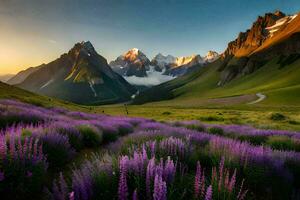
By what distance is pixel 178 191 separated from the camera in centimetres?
342

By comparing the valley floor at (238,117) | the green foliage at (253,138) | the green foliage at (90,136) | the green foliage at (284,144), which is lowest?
the valley floor at (238,117)

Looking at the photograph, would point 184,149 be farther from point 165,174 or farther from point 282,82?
point 282,82

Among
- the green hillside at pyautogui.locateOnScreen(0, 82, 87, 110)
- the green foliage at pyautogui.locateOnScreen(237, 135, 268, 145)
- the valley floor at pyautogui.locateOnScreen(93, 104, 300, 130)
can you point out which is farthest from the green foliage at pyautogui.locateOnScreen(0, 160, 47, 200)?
the green hillside at pyautogui.locateOnScreen(0, 82, 87, 110)

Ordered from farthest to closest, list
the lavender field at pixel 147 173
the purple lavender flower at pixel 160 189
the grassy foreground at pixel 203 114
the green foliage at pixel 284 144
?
the grassy foreground at pixel 203 114 < the green foliage at pixel 284 144 < the lavender field at pixel 147 173 < the purple lavender flower at pixel 160 189

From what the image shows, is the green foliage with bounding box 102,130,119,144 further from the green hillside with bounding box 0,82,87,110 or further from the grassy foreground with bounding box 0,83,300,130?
the green hillside with bounding box 0,82,87,110

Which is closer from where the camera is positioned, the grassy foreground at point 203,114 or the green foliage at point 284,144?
the green foliage at point 284,144

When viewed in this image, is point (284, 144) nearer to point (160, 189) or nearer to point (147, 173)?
point (147, 173)

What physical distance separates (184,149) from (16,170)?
312 centimetres

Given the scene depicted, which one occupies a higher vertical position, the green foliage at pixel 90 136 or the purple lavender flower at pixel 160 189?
the purple lavender flower at pixel 160 189

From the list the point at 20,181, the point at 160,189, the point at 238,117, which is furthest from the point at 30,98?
the point at 160,189

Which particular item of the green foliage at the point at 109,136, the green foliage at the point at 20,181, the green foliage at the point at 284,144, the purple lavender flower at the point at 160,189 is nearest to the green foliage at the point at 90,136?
the green foliage at the point at 109,136

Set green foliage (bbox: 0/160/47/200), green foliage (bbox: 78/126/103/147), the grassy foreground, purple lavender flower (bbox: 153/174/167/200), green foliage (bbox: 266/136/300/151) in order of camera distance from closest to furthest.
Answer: purple lavender flower (bbox: 153/174/167/200), green foliage (bbox: 0/160/47/200), green foliage (bbox: 266/136/300/151), green foliage (bbox: 78/126/103/147), the grassy foreground

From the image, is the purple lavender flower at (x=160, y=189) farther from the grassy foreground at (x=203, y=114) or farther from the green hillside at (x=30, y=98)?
the green hillside at (x=30, y=98)

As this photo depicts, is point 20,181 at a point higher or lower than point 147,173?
lower
